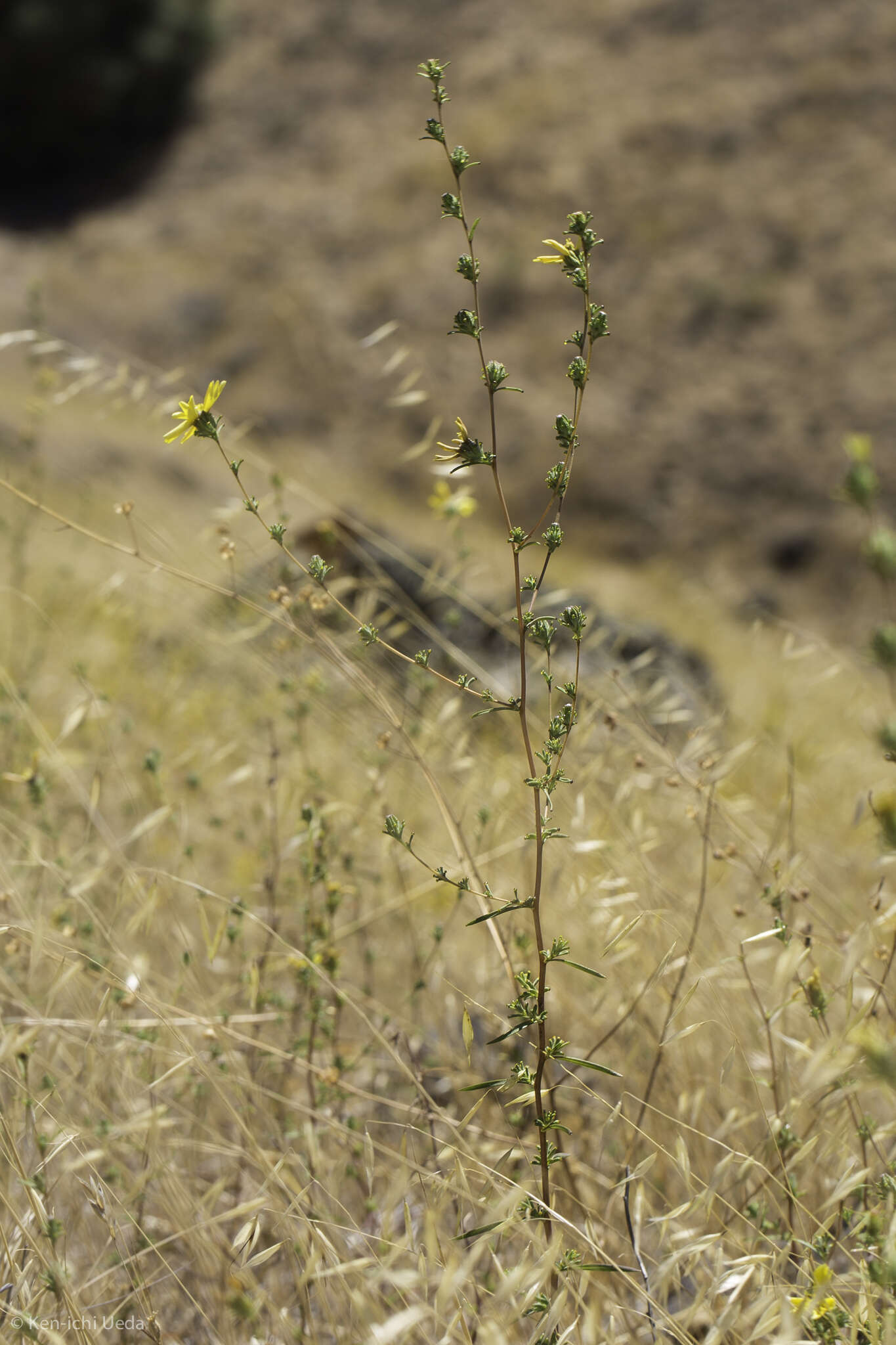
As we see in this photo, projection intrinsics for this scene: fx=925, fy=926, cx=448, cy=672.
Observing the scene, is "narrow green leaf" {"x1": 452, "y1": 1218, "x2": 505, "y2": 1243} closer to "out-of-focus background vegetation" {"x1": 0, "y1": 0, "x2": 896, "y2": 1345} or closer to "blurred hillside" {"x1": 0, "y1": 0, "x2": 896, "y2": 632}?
"out-of-focus background vegetation" {"x1": 0, "y1": 0, "x2": 896, "y2": 1345}

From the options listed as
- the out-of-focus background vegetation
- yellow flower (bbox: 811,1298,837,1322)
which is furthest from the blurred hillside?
yellow flower (bbox: 811,1298,837,1322)

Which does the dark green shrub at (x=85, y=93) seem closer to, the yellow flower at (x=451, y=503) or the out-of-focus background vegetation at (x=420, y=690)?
the out-of-focus background vegetation at (x=420, y=690)

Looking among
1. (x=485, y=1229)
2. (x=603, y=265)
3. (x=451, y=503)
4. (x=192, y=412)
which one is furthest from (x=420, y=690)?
(x=603, y=265)

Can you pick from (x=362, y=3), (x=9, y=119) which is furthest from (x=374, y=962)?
(x=362, y=3)

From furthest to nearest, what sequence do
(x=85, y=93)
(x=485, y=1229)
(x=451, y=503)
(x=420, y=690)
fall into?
1. (x=85, y=93)
2. (x=420, y=690)
3. (x=451, y=503)
4. (x=485, y=1229)

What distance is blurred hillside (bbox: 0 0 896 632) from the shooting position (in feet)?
38.5

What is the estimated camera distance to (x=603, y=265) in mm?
13047

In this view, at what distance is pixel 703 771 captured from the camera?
152 cm

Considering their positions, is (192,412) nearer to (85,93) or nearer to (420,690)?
(420,690)

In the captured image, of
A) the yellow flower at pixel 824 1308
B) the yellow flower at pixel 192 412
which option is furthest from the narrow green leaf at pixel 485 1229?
the yellow flower at pixel 192 412

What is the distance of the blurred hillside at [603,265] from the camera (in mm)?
11727

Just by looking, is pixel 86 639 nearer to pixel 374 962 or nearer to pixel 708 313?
pixel 374 962

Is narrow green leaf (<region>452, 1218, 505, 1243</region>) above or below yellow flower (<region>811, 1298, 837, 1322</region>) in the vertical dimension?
above

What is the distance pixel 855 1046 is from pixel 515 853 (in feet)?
4.15
